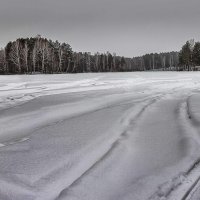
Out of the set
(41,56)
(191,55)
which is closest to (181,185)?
(41,56)

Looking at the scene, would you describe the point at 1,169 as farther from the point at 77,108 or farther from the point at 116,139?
the point at 77,108

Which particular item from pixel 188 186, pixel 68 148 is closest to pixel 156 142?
pixel 68 148

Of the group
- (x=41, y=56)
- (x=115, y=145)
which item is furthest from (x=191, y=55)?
(x=115, y=145)

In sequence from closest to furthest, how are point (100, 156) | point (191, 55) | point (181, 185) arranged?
point (181, 185), point (100, 156), point (191, 55)

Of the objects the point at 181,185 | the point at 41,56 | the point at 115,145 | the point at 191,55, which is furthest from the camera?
the point at 191,55

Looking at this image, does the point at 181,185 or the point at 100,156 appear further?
the point at 100,156

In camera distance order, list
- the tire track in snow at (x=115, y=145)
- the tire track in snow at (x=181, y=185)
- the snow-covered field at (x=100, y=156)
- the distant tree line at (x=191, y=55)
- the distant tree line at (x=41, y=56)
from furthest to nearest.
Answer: the distant tree line at (x=191, y=55) < the distant tree line at (x=41, y=56) < the tire track in snow at (x=115, y=145) < the snow-covered field at (x=100, y=156) < the tire track in snow at (x=181, y=185)

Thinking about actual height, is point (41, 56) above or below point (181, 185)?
above

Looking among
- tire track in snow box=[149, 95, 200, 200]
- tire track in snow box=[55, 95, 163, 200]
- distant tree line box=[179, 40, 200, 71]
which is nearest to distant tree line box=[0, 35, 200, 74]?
distant tree line box=[179, 40, 200, 71]

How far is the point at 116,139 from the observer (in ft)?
16.7

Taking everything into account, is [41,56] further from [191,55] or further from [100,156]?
[100,156]

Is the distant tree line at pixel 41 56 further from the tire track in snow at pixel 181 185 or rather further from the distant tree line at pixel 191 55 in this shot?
the tire track in snow at pixel 181 185

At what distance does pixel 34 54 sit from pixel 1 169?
2317 inches

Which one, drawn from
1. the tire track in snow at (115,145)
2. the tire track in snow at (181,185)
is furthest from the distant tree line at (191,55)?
the tire track in snow at (181,185)
